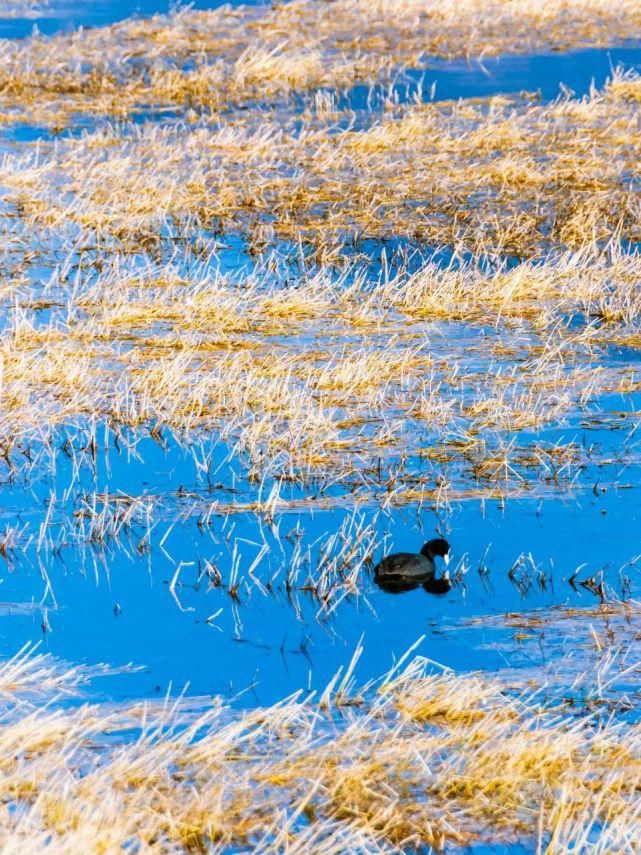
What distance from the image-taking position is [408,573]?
5.62 meters

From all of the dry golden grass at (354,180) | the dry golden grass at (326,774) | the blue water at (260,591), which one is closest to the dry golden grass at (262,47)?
the dry golden grass at (354,180)

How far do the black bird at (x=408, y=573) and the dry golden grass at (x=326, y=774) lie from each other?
3.08ft

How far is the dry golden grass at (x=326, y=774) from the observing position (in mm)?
3871

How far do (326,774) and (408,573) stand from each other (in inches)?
62.6

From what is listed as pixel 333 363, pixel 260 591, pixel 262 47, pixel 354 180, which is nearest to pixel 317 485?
pixel 260 591

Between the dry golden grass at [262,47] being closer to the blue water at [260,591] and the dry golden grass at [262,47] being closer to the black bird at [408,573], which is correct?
the blue water at [260,591]

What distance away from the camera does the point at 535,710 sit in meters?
4.61

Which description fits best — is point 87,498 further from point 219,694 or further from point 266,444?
point 219,694

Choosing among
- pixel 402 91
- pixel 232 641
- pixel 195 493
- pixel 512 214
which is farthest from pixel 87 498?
pixel 402 91

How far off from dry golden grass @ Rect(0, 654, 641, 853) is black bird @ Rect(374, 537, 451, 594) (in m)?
0.94

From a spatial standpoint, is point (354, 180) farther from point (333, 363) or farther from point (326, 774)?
point (326, 774)

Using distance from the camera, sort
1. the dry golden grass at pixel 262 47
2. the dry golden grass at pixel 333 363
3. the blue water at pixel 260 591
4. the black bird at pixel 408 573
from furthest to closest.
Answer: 1. the dry golden grass at pixel 262 47
2. the dry golden grass at pixel 333 363
3. the black bird at pixel 408 573
4. the blue water at pixel 260 591

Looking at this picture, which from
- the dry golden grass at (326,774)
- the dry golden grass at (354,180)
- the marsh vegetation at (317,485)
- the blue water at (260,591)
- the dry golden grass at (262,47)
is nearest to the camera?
the dry golden grass at (326,774)

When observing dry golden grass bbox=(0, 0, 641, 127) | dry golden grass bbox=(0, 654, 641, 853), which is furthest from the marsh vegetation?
Answer: dry golden grass bbox=(0, 0, 641, 127)
